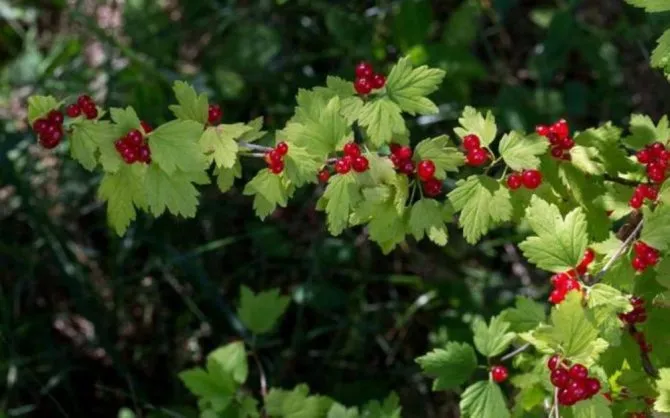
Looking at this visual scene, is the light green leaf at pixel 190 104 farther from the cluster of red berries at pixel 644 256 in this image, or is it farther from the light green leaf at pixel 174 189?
the cluster of red berries at pixel 644 256

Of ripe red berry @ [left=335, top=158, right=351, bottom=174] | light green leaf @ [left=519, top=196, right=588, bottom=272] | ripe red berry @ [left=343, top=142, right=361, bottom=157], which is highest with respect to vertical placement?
ripe red berry @ [left=343, top=142, right=361, bottom=157]

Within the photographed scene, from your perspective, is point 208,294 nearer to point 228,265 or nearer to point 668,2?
point 228,265

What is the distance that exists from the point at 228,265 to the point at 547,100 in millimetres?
1216

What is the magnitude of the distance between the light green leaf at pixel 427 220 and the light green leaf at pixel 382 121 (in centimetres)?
13

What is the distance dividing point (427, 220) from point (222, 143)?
15.1 inches

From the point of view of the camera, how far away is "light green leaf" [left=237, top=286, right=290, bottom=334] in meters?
2.44

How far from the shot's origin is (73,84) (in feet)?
10.0

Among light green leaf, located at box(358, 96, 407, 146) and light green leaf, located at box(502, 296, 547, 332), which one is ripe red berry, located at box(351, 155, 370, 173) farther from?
light green leaf, located at box(502, 296, 547, 332)

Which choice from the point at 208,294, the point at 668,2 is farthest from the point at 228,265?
the point at 668,2

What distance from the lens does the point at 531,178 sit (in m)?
1.68

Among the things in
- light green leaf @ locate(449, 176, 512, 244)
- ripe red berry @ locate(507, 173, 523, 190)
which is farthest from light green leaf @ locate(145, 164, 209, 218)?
ripe red berry @ locate(507, 173, 523, 190)

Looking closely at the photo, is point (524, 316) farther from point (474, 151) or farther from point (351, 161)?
point (351, 161)

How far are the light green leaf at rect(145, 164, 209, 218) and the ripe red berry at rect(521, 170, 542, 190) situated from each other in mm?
584

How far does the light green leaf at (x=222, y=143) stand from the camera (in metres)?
1.57
